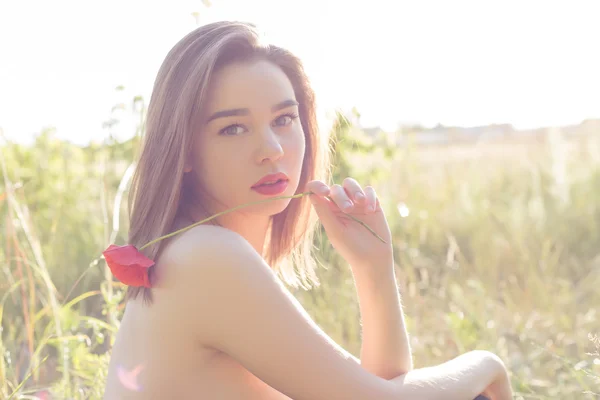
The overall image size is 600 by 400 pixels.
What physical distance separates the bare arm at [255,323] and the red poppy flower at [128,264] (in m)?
0.07

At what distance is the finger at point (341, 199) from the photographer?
1.94 m

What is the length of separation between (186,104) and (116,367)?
0.69 meters

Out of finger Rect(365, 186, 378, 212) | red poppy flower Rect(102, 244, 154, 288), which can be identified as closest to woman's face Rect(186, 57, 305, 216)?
finger Rect(365, 186, 378, 212)

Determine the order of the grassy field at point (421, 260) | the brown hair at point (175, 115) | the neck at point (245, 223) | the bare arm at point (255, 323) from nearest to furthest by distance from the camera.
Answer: the bare arm at point (255, 323)
the brown hair at point (175, 115)
the neck at point (245, 223)
the grassy field at point (421, 260)

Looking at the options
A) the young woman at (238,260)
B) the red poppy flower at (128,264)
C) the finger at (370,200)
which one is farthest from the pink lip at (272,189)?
the red poppy flower at (128,264)

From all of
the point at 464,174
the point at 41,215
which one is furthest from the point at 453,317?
the point at 464,174

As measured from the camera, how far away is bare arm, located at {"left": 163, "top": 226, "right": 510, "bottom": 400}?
5.52 ft

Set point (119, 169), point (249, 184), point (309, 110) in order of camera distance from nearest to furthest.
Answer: point (249, 184), point (309, 110), point (119, 169)

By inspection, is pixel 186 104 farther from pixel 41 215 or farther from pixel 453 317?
pixel 41 215

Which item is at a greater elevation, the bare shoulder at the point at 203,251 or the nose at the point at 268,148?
the nose at the point at 268,148

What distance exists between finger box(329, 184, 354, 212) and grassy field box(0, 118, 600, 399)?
43.4 inches

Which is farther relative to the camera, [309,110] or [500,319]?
[500,319]

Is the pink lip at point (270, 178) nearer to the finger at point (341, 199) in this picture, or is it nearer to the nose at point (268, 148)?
the nose at point (268, 148)

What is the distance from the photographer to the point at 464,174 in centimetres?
668
